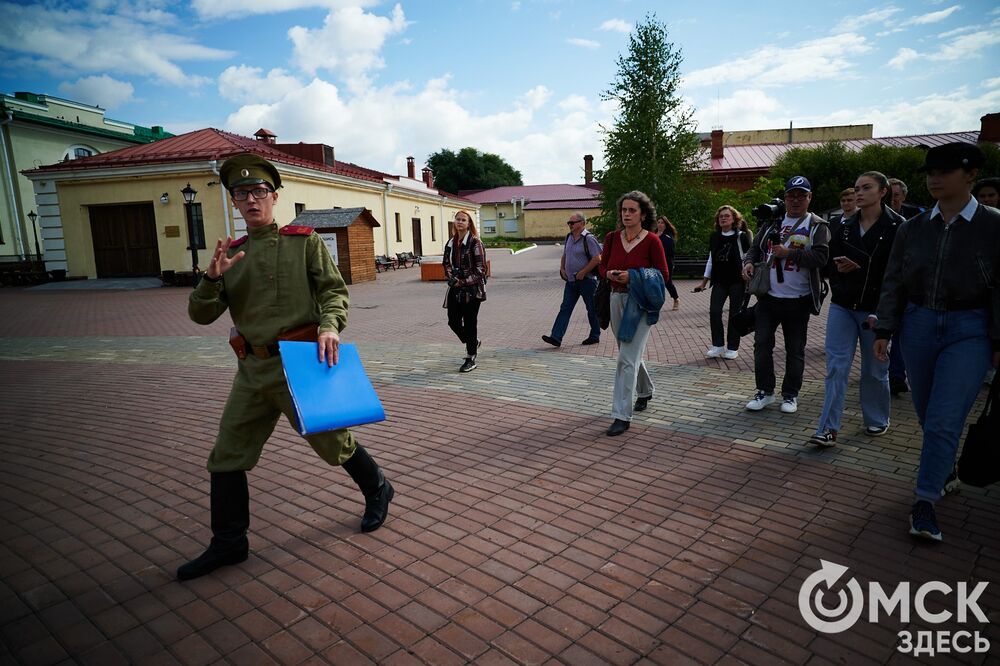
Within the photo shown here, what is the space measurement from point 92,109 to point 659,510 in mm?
43817

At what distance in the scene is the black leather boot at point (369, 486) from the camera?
3307 millimetres

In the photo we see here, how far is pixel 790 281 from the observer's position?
5.03 m

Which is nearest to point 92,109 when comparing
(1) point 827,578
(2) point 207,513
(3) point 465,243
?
(3) point 465,243

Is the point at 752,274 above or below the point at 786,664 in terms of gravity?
above

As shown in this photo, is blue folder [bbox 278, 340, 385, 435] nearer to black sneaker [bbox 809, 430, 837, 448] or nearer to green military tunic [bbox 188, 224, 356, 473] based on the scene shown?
green military tunic [bbox 188, 224, 356, 473]

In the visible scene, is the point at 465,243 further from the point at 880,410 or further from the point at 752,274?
the point at 880,410

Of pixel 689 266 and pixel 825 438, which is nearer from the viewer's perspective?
pixel 825 438

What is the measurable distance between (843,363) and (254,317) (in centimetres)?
412

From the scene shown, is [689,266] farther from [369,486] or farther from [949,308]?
[369,486]

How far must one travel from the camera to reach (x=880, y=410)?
4711 mm

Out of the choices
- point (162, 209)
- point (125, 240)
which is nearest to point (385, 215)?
point (162, 209)

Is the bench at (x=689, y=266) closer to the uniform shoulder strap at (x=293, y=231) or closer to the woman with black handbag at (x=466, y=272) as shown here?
the woman with black handbag at (x=466, y=272)

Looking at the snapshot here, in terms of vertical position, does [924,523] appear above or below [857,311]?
below

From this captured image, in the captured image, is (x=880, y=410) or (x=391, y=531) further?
(x=880, y=410)
